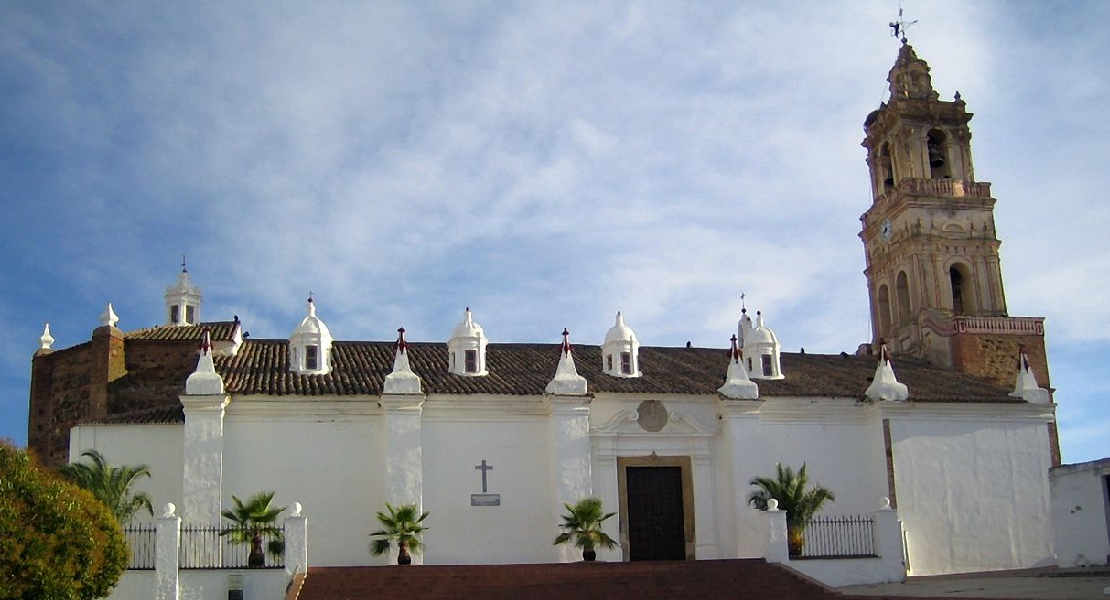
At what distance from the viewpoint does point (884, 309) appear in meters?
42.9

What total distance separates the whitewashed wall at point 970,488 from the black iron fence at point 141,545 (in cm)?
1864

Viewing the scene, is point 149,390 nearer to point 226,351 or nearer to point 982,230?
point 226,351

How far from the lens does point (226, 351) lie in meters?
30.9

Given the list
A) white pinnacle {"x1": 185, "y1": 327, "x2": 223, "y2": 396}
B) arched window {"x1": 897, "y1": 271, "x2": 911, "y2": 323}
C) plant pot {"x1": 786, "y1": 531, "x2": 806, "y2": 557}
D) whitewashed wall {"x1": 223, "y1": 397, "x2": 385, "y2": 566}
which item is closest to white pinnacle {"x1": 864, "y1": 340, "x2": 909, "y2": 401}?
plant pot {"x1": 786, "y1": 531, "x2": 806, "y2": 557}

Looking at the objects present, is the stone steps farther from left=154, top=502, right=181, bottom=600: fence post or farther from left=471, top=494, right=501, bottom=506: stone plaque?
left=471, top=494, right=501, bottom=506: stone plaque

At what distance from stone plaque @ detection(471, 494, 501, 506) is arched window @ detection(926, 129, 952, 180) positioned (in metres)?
22.1

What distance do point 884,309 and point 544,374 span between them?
17.4 m

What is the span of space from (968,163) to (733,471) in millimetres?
18671

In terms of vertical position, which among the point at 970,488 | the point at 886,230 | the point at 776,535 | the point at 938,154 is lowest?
the point at 776,535

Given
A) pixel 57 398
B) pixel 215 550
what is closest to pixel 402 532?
pixel 215 550

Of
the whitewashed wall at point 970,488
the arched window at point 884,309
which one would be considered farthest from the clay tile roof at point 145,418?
the arched window at point 884,309

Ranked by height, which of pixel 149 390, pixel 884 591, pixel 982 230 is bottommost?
pixel 884 591

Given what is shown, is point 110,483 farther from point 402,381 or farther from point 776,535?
point 776,535

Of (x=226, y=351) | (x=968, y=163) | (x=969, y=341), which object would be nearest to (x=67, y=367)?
(x=226, y=351)
